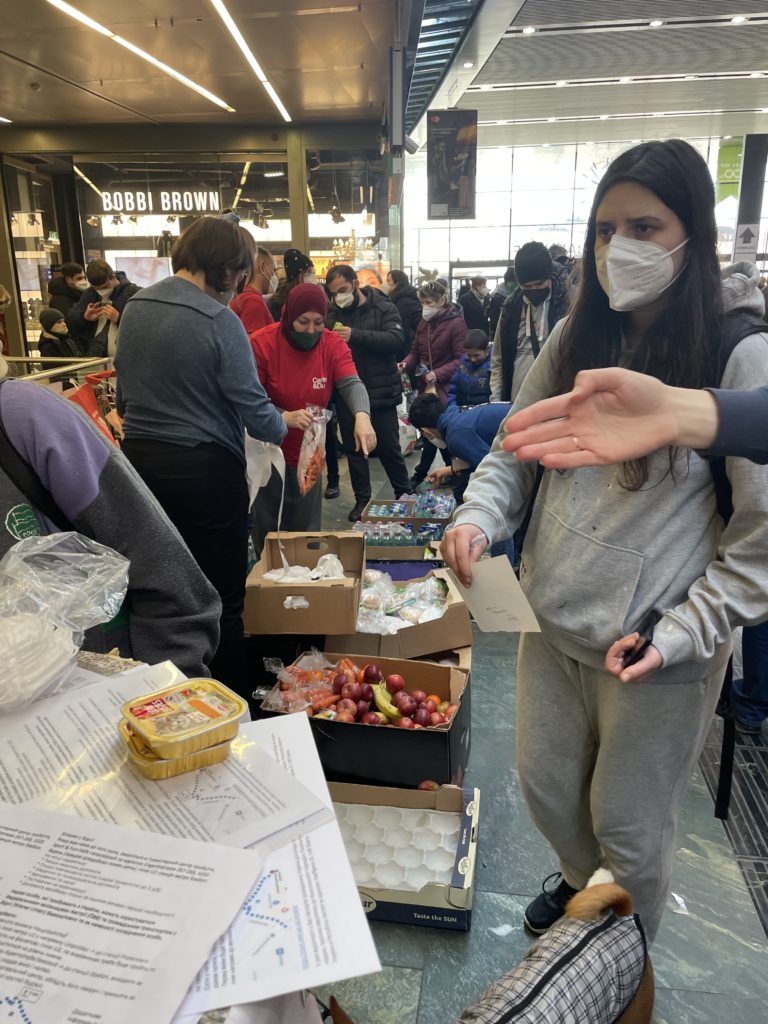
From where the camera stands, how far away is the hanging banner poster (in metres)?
7.99

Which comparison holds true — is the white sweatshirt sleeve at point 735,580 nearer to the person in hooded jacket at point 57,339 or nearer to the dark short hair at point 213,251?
the dark short hair at point 213,251

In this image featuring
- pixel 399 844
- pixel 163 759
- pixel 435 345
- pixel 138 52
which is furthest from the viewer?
pixel 138 52

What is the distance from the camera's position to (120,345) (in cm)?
247

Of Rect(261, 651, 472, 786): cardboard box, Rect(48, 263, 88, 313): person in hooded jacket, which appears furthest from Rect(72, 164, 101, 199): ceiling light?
Rect(261, 651, 472, 786): cardboard box

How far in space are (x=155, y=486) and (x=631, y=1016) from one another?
196 centimetres

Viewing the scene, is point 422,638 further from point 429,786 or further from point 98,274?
point 98,274

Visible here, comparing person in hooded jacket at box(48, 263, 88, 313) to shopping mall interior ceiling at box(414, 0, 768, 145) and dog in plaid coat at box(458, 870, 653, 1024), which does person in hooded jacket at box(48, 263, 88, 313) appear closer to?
shopping mall interior ceiling at box(414, 0, 768, 145)

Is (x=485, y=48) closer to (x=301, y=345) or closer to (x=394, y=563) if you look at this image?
(x=301, y=345)

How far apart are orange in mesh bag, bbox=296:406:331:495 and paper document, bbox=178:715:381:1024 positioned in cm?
289

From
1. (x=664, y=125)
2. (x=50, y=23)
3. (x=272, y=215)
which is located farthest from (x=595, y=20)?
(x=664, y=125)

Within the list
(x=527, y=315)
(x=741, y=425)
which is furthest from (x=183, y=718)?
(x=527, y=315)

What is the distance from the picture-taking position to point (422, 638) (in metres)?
2.85

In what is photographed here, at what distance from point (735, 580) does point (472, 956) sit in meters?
1.30

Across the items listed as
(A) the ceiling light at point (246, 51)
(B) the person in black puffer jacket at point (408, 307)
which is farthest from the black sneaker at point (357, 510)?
(A) the ceiling light at point (246, 51)
